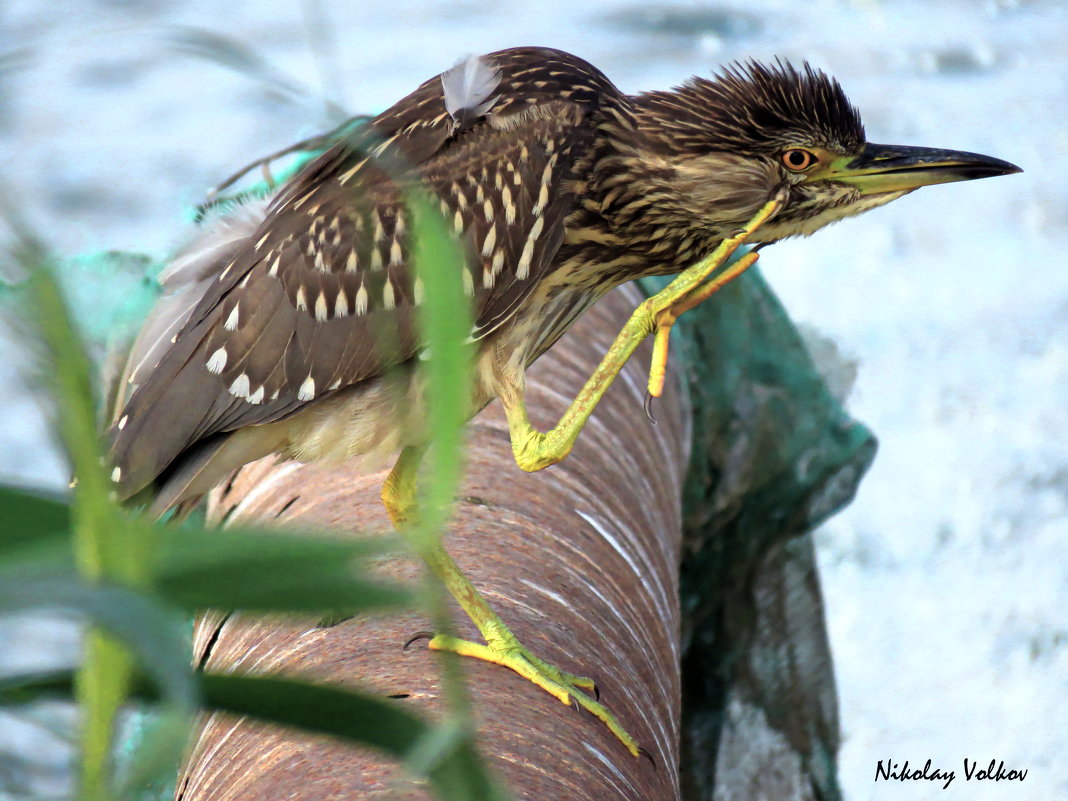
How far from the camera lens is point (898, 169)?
2645mm

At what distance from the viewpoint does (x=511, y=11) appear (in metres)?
11.2

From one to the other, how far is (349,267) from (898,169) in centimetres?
108

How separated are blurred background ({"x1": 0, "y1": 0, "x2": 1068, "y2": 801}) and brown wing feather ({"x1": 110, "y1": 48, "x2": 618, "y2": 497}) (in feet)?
1.91

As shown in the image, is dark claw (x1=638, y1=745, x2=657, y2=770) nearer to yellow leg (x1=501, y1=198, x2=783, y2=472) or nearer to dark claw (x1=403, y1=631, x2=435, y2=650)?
dark claw (x1=403, y1=631, x2=435, y2=650)

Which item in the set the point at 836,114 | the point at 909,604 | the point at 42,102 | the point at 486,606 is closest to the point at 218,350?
the point at 486,606

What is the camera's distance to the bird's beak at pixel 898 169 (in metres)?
2.62

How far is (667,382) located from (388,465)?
91cm

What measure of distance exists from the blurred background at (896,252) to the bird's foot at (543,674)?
49.7 inches

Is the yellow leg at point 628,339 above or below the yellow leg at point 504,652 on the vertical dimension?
above

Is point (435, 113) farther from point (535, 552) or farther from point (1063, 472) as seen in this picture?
point (1063, 472)

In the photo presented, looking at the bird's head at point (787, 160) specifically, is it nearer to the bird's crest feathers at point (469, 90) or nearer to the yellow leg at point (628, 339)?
the yellow leg at point (628, 339)
